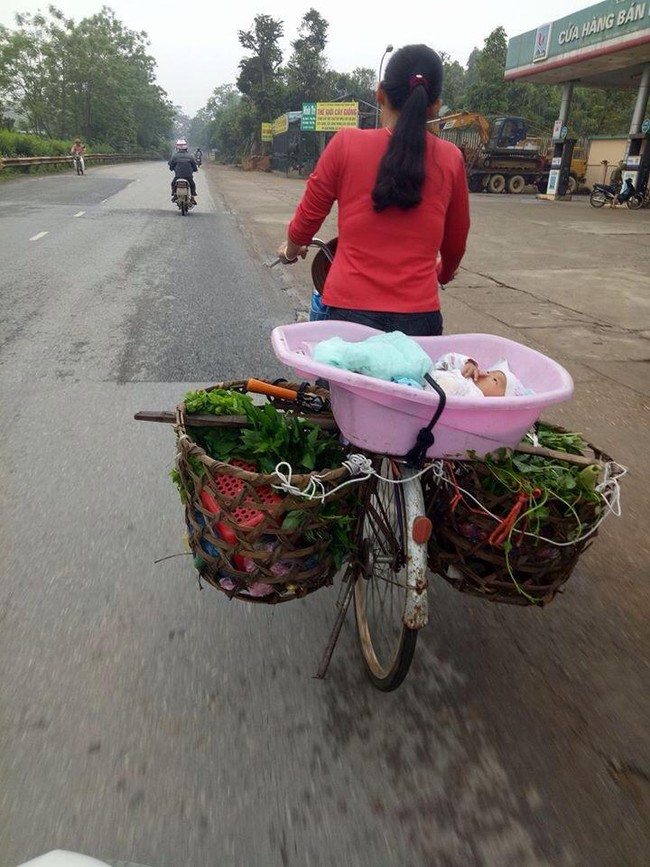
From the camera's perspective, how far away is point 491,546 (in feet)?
6.24

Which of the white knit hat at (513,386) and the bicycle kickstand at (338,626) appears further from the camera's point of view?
the bicycle kickstand at (338,626)

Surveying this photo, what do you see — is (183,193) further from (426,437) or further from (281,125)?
(281,125)

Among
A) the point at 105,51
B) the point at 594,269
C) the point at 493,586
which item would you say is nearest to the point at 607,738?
the point at 493,586

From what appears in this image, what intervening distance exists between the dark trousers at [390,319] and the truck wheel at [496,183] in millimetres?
31995

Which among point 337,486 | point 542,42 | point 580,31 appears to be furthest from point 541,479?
point 542,42

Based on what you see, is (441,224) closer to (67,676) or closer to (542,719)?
(542,719)

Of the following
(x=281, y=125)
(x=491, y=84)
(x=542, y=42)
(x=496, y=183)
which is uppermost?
(x=542, y=42)

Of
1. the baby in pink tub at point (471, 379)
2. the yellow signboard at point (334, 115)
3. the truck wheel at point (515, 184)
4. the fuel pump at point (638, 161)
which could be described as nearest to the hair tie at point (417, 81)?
the baby in pink tub at point (471, 379)

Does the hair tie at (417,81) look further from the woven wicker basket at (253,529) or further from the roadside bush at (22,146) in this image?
the roadside bush at (22,146)

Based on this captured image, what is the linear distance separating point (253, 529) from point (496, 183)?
33113 mm

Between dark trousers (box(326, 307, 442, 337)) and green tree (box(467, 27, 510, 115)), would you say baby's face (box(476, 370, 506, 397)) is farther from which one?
green tree (box(467, 27, 510, 115))

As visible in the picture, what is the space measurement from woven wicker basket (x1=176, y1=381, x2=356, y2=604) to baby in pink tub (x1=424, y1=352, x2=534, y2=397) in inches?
15.8

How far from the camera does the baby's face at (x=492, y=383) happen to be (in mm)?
1948

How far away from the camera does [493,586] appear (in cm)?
196
